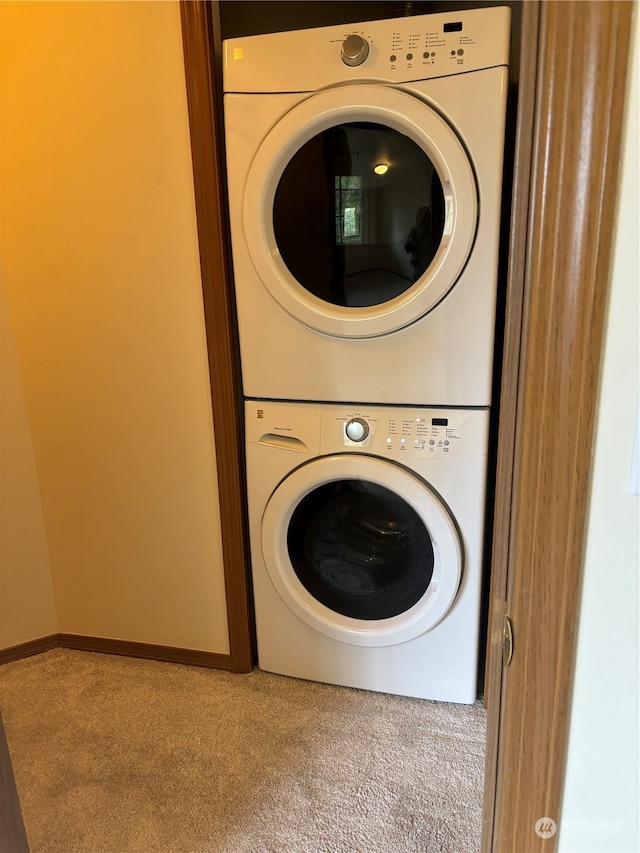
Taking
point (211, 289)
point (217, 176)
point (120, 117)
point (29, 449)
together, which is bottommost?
point (29, 449)

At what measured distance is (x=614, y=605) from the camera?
0.49 meters

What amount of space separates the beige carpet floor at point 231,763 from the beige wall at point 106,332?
0.64 feet

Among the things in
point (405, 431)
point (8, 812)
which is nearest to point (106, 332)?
point (405, 431)

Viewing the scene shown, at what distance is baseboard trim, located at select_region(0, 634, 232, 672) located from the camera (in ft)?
5.88

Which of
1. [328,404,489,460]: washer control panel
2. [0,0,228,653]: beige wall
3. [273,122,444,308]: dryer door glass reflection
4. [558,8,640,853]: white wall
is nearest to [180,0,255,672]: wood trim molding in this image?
[0,0,228,653]: beige wall

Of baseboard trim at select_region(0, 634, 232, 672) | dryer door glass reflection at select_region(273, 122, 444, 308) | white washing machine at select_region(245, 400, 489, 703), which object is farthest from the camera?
baseboard trim at select_region(0, 634, 232, 672)

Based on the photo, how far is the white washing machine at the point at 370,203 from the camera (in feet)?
4.03

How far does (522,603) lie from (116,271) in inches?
54.8

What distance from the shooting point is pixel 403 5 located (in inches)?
57.5

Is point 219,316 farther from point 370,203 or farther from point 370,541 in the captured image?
point 370,541

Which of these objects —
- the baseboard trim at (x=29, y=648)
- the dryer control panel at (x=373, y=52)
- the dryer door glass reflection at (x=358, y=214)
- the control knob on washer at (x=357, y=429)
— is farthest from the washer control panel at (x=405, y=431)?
the baseboard trim at (x=29, y=648)

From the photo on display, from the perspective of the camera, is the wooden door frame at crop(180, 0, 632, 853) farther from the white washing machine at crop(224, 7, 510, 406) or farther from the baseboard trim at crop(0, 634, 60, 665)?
the baseboard trim at crop(0, 634, 60, 665)

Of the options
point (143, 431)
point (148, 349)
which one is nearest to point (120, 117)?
point (148, 349)

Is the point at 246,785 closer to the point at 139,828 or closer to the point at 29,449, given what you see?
the point at 139,828
